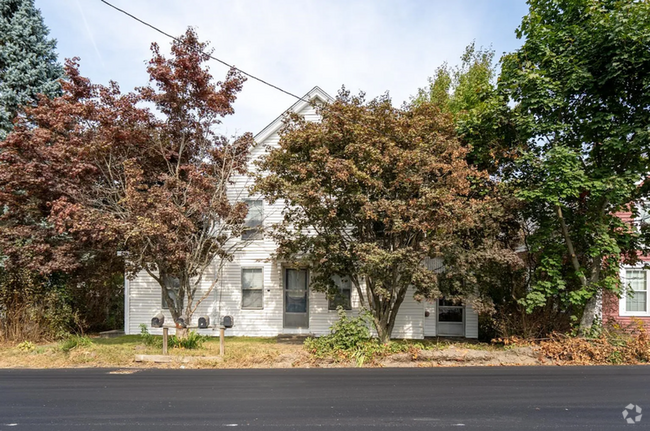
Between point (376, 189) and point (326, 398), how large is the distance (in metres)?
5.32

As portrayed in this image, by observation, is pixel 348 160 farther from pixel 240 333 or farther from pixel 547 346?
pixel 240 333

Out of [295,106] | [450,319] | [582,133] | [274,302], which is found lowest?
[450,319]

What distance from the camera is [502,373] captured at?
8391 millimetres

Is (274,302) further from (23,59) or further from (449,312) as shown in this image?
(23,59)

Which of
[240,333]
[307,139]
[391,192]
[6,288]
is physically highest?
[307,139]

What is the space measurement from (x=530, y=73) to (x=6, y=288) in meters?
15.1

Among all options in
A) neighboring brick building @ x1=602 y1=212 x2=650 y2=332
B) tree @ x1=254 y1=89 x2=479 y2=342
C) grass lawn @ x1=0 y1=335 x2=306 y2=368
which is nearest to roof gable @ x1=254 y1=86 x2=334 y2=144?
tree @ x1=254 y1=89 x2=479 y2=342

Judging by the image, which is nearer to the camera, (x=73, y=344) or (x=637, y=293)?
(x=73, y=344)

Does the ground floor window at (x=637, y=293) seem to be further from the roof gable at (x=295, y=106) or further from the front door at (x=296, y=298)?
the roof gable at (x=295, y=106)

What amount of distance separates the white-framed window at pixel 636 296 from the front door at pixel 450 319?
523cm

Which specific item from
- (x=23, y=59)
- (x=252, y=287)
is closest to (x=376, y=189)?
(x=252, y=287)

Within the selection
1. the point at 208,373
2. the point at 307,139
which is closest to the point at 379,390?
the point at 208,373

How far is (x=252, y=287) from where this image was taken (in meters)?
14.4

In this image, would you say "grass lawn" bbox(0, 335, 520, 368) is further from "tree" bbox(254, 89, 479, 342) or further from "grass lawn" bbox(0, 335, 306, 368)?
"tree" bbox(254, 89, 479, 342)
